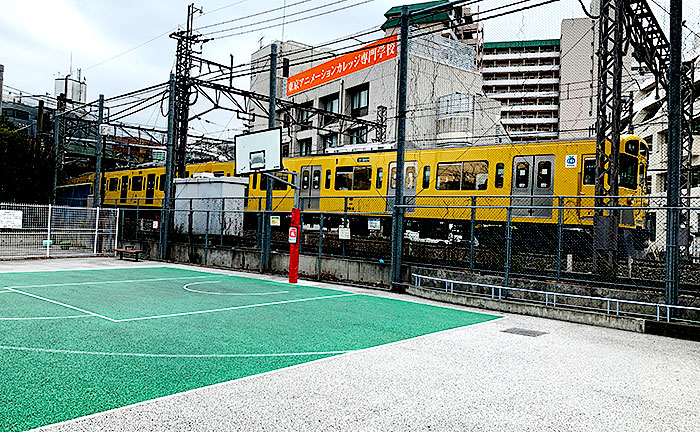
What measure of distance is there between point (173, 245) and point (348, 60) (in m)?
10.1

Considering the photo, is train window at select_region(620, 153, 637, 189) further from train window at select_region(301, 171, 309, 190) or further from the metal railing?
train window at select_region(301, 171, 309, 190)

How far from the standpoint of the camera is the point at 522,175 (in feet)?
55.7

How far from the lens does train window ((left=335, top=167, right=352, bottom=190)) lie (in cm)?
2156

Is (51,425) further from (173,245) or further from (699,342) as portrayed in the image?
(173,245)

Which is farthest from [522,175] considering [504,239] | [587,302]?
[587,302]

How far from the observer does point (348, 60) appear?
19562mm

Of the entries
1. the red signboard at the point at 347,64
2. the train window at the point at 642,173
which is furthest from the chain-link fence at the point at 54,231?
the train window at the point at 642,173

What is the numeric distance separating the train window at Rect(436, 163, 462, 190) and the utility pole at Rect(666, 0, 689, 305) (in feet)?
27.9

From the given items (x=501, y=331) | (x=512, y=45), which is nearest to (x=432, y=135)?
(x=501, y=331)

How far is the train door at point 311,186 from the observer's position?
74.6 feet

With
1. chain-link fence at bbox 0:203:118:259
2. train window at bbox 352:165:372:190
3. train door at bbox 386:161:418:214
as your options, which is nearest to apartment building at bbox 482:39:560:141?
train window at bbox 352:165:372:190

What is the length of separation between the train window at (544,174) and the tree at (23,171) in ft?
94.9

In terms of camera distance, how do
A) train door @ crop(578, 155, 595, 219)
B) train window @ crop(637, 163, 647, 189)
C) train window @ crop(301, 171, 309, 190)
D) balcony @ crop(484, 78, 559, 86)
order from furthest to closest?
balcony @ crop(484, 78, 559, 86) < train window @ crop(301, 171, 309, 190) < train window @ crop(637, 163, 647, 189) < train door @ crop(578, 155, 595, 219)

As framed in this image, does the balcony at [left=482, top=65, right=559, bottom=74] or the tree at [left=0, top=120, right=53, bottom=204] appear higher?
the balcony at [left=482, top=65, right=559, bottom=74]
